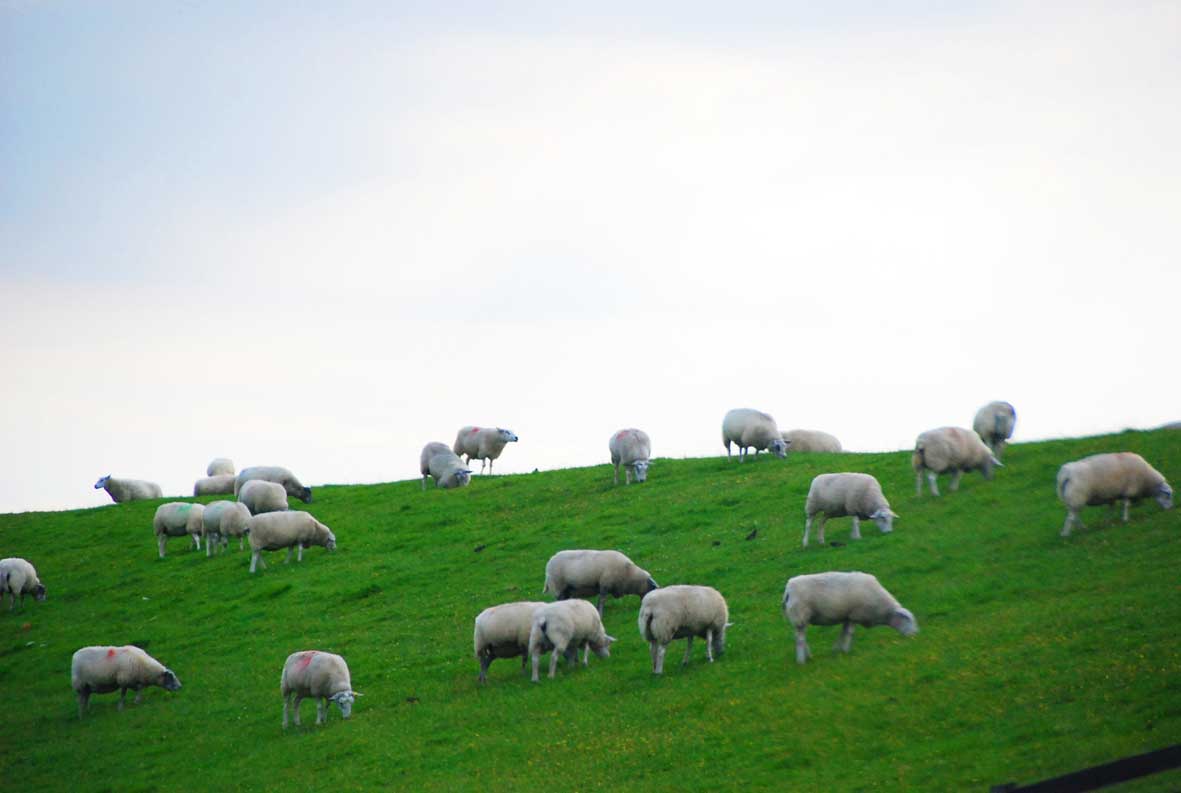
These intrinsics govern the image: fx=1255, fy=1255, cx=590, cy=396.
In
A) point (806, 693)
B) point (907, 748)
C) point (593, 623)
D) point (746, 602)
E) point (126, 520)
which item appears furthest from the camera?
point (126, 520)

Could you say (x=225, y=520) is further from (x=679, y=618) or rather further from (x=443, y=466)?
(x=679, y=618)

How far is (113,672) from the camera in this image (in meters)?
32.1

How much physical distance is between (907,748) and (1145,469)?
13705 mm

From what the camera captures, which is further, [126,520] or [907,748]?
[126,520]

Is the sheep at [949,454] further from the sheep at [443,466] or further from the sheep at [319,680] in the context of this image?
the sheep at [443,466]

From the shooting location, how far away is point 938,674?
72.7 feet

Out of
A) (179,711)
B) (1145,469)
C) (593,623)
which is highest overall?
(1145,469)

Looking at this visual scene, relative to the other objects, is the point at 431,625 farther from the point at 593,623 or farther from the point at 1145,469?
the point at 1145,469

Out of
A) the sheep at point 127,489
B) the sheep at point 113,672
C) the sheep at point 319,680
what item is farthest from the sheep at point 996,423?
the sheep at point 127,489

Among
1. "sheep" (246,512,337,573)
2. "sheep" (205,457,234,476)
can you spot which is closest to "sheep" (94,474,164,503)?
"sheep" (205,457,234,476)

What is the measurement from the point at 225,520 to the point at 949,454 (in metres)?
26.3

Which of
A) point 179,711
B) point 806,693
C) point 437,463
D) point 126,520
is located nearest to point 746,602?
point 806,693

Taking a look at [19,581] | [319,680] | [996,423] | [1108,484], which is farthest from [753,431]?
[19,581]

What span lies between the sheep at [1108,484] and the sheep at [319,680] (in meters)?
16.9
